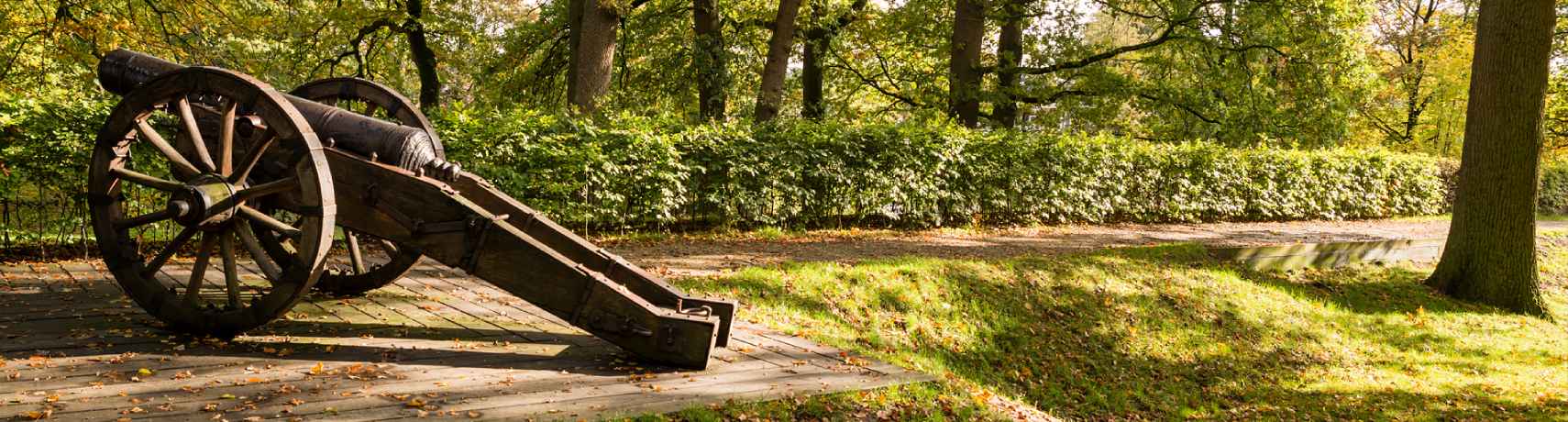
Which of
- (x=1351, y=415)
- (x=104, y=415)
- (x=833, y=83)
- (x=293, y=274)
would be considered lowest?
(x=1351, y=415)

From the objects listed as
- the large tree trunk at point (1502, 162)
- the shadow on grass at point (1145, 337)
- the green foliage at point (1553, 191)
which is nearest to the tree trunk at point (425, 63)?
the shadow on grass at point (1145, 337)

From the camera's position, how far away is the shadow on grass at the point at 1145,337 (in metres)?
7.76

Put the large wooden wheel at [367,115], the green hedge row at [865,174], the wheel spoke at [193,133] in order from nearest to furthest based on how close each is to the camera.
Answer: the wheel spoke at [193,133] → the large wooden wheel at [367,115] → the green hedge row at [865,174]

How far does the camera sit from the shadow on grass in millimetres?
7758

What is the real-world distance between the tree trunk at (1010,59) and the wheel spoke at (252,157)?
44.0ft

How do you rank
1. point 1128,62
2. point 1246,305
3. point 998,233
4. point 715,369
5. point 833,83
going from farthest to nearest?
point 833,83, point 1128,62, point 998,233, point 1246,305, point 715,369

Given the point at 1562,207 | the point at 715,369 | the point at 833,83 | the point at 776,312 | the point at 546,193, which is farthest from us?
the point at 1562,207

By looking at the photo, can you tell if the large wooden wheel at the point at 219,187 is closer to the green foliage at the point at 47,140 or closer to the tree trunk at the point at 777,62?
the green foliage at the point at 47,140

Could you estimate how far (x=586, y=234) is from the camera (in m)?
10.5

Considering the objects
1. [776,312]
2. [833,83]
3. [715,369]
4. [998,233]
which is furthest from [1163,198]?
[715,369]

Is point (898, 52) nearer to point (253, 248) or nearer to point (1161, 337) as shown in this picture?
point (1161, 337)

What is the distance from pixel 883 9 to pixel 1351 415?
1421cm

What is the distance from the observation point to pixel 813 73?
1872 cm

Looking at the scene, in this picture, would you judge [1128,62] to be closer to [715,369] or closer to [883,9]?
[883,9]
